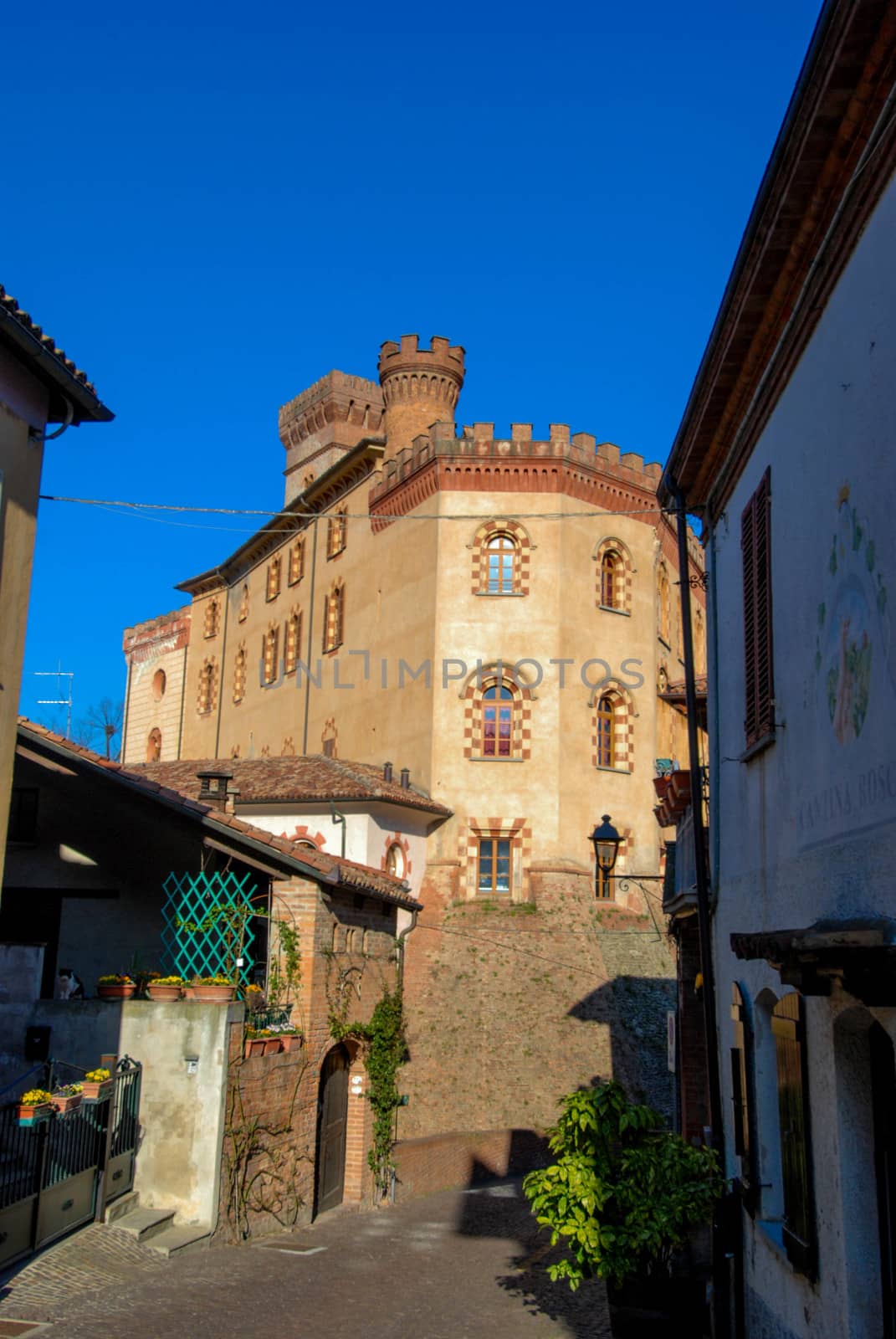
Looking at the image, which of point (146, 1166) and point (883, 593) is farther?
point (146, 1166)

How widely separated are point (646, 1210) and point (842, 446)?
537cm

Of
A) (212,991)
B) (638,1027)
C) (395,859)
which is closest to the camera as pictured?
(212,991)

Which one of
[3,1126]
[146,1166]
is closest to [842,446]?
[3,1126]

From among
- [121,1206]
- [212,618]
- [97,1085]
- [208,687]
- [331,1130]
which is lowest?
[121,1206]

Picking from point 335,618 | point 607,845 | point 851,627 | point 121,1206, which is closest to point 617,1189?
A: point 851,627

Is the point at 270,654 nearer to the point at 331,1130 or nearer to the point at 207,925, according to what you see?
the point at 331,1130

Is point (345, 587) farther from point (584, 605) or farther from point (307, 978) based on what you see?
point (307, 978)

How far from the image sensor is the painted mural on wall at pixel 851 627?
6.27 meters

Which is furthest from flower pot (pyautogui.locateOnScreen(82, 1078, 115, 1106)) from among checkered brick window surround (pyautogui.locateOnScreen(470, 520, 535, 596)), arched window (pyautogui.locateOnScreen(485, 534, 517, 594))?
arched window (pyautogui.locateOnScreen(485, 534, 517, 594))

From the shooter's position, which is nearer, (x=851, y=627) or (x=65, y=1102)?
(x=851, y=627)

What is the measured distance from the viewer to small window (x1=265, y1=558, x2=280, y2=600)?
139ft

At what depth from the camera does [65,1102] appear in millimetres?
11961

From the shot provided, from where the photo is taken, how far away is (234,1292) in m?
11.8

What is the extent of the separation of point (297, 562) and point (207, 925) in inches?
1004
